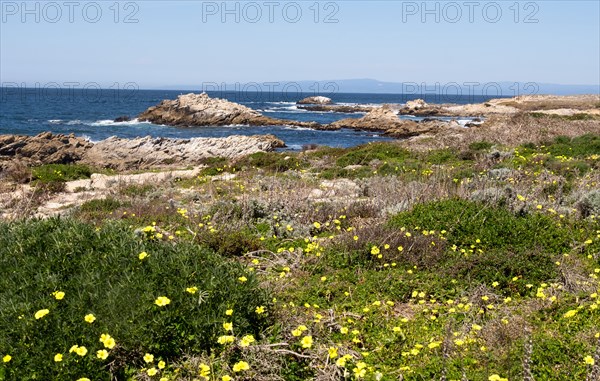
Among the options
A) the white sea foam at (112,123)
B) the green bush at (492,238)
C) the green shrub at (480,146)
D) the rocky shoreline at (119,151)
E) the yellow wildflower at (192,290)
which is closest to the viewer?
the yellow wildflower at (192,290)

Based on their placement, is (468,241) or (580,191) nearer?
(468,241)

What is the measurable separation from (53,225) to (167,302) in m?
2.25

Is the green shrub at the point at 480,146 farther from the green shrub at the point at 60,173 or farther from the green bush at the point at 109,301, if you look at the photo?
the green bush at the point at 109,301

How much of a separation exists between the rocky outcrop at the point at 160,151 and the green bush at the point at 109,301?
898 inches

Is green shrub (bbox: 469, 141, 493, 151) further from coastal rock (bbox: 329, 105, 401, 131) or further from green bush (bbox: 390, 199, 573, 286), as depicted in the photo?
coastal rock (bbox: 329, 105, 401, 131)

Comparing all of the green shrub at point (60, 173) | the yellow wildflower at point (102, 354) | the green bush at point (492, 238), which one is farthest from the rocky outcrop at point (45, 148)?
the yellow wildflower at point (102, 354)

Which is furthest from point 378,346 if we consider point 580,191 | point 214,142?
point 214,142

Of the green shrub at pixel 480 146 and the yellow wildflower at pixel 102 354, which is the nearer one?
the yellow wildflower at pixel 102 354

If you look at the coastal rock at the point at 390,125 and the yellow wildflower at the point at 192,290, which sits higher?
the coastal rock at the point at 390,125

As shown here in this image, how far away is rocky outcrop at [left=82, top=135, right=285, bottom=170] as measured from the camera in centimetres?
2872

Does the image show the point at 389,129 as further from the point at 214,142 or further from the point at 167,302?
the point at 167,302

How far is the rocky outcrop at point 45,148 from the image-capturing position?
94.6ft

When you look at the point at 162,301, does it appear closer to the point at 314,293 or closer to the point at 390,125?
the point at 314,293

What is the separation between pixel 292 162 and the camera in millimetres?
19312
